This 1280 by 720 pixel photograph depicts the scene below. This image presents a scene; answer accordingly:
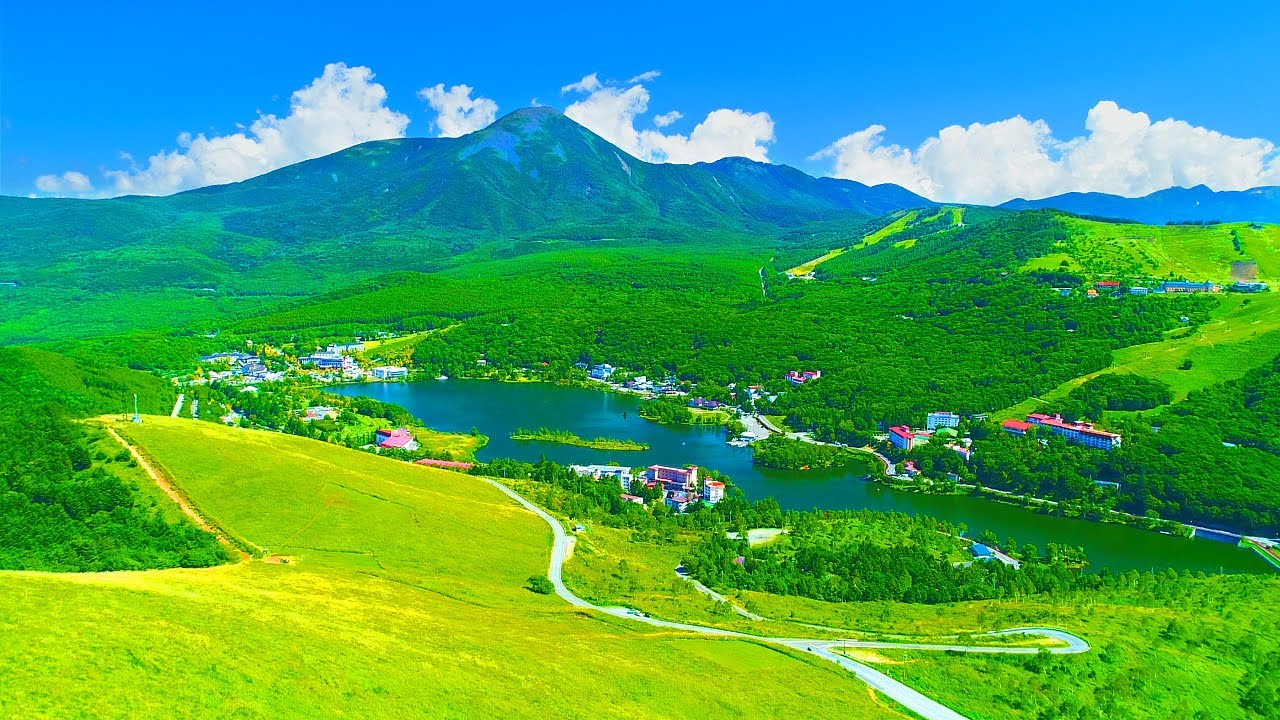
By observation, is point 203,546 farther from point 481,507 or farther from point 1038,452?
point 1038,452

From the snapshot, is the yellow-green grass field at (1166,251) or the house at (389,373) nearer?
the house at (389,373)

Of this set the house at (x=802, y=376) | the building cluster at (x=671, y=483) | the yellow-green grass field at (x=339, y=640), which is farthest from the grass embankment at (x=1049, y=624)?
the house at (x=802, y=376)

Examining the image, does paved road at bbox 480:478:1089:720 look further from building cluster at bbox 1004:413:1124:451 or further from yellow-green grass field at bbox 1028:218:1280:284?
yellow-green grass field at bbox 1028:218:1280:284

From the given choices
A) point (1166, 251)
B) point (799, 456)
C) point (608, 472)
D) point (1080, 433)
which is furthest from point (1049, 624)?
point (1166, 251)

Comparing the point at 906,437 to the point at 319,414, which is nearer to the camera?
the point at 906,437

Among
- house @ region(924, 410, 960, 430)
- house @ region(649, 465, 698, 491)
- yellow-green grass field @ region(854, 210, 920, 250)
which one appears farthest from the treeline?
yellow-green grass field @ region(854, 210, 920, 250)

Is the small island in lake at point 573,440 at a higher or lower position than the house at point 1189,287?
lower

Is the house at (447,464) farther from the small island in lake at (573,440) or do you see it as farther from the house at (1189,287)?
the house at (1189,287)

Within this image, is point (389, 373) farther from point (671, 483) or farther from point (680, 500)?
point (680, 500)
